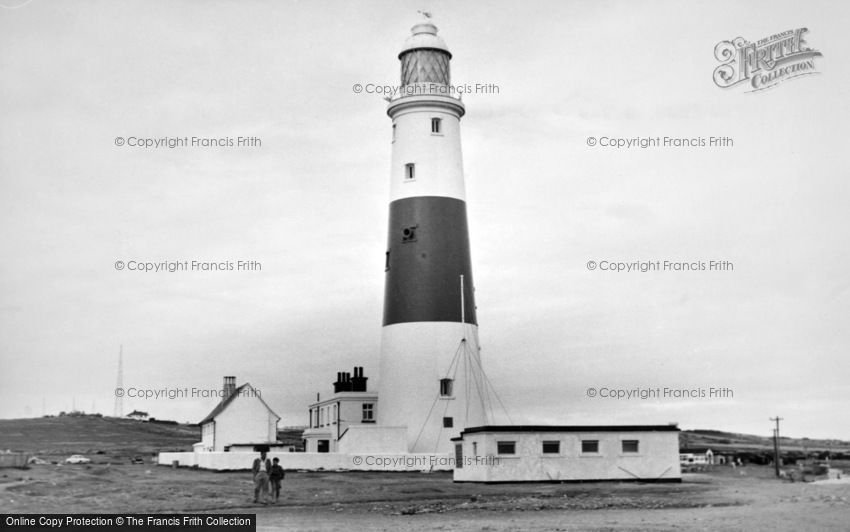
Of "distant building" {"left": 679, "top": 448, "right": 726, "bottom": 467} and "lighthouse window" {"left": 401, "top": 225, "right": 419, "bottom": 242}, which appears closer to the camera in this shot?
"lighthouse window" {"left": 401, "top": 225, "right": 419, "bottom": 242}

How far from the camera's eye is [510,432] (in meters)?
30.8

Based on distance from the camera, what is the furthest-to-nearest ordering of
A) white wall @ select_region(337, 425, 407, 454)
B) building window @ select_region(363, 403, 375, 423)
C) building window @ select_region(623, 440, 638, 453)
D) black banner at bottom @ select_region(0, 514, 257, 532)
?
building window @ select_region(363, 403, 375, 423)
white wall @ select_region(337, 425, 407, 454)
building window @ select_region(623, 440, 638, 453)
black banner at bottom @ select_region(0, 514, 257, 532)

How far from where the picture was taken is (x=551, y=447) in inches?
1227

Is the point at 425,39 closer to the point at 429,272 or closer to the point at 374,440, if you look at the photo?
the point at 429,272

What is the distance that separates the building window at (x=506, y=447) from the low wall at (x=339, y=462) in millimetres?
4876

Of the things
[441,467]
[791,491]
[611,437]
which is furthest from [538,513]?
[441,467]

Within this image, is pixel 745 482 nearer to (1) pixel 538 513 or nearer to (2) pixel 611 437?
(2) pixel 611 437

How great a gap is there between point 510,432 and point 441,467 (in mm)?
4917

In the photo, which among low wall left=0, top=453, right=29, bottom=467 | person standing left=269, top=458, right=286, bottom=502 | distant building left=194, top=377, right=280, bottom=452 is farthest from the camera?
distant building left=194, top=377, right=280, bottom=452

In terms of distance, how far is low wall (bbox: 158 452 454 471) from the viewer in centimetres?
3503

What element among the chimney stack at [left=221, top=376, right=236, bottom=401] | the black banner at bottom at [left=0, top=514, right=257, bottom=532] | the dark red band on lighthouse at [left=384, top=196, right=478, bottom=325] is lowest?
the black banner at bottom at [left=0, top=514, right=257, bottom=532]

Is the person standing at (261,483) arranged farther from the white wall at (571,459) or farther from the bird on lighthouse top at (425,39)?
the bird on lighthouse top at (425,39)

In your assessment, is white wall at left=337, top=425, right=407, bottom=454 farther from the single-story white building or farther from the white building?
the single-story white building

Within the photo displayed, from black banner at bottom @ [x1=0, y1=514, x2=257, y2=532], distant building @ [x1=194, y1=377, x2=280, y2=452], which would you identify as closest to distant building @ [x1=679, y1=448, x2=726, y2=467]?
distant building @ [x1=194, y1=377, x2=280, y2=452]
